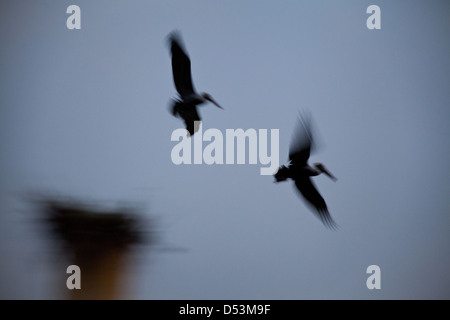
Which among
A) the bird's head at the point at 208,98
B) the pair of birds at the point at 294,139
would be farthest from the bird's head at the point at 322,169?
the bird's head at the point at 208,98

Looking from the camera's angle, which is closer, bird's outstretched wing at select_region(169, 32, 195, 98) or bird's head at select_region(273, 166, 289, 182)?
bird's head at select_region(273, 166, 289, 182)

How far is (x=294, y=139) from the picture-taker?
2.31 meters

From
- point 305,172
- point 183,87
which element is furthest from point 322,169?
point 183,87

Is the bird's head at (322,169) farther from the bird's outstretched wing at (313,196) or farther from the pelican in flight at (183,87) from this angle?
the pelican in flight at (183,87)

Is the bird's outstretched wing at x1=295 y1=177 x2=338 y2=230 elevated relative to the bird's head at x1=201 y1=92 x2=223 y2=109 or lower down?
lower down

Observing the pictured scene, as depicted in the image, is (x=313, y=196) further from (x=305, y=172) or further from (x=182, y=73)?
(x=182, y=73)

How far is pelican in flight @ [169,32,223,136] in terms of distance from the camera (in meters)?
2.49

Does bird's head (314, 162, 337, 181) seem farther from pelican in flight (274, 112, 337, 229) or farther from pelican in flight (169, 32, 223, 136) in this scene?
pelican in flight (169, 32, 223, 136)

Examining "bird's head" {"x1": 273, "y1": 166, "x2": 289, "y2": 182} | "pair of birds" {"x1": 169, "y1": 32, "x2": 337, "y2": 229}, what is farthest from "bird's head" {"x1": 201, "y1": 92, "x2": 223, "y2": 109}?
"bird's head" {"x1": 273, "y1": 166, "x2": 289, "y2": 182}

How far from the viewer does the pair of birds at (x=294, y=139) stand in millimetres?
2354
